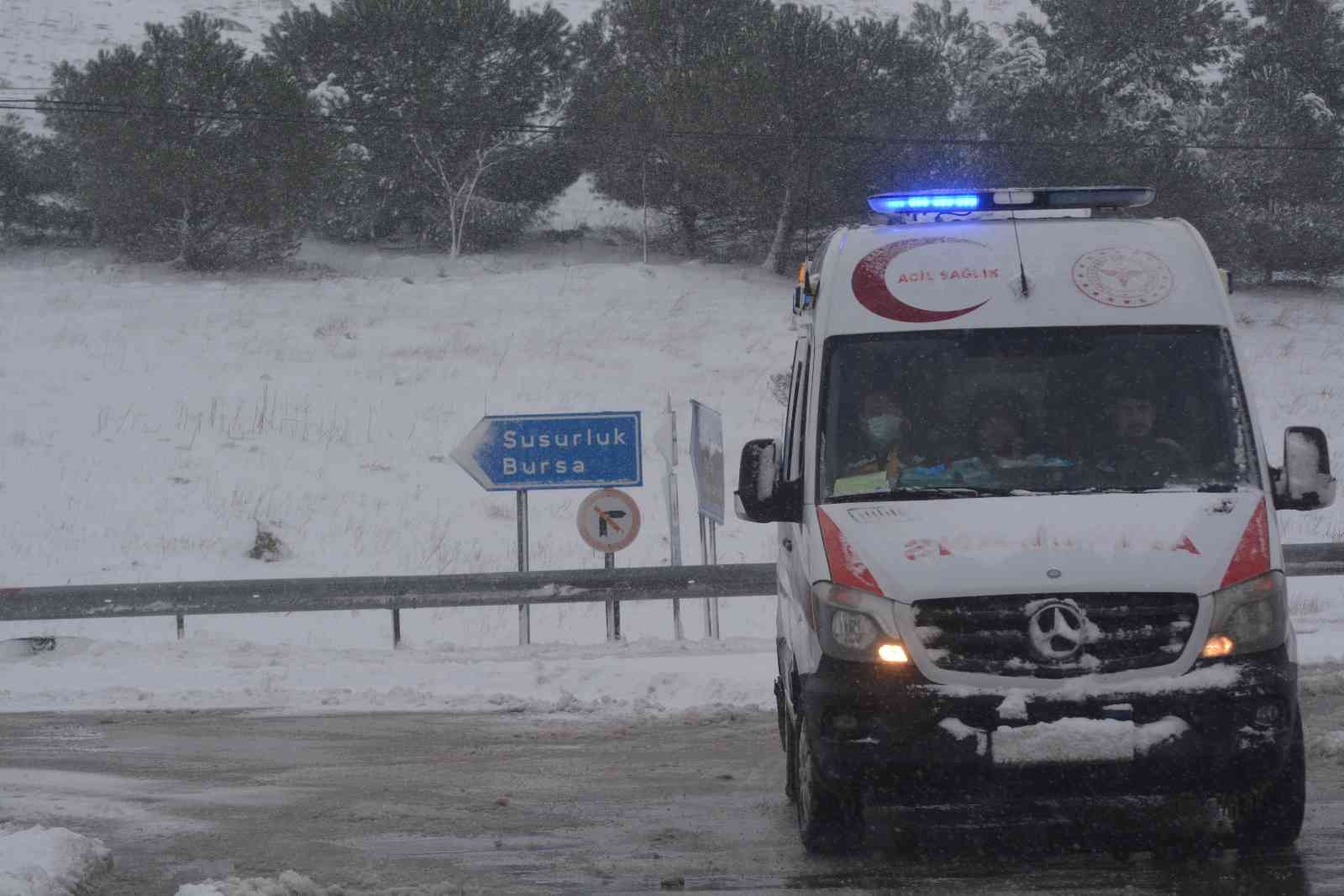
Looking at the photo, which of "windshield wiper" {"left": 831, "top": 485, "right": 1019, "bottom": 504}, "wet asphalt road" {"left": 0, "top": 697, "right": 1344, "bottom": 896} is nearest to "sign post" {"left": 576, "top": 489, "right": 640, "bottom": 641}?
"wet asphalt road" {"left": 0, "top": 697, "right": 1344, "bottom": 896}

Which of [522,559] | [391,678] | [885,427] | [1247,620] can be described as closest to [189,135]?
[522,559]

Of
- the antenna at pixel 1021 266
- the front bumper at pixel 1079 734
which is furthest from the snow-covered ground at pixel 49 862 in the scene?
the antenna at pixel 1021 266

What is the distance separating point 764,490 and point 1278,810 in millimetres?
2274

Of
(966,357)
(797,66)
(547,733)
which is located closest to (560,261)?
(797,66)

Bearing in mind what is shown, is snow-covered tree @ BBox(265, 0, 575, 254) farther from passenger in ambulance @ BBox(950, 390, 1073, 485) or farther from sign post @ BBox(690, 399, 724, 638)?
passenger in ambulance @ BBox(950, 390, 1073, 485)

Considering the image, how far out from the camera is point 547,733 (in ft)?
32.6

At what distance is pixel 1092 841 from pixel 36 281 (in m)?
41.5

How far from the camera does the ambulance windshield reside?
6230mm

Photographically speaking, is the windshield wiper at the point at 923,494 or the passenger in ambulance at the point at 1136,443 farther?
the passenger in ambulance at the point at 1136,443

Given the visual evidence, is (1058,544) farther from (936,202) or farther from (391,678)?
(391,678)

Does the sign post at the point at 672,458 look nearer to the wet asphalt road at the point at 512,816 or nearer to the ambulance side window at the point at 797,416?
the wet asphalt road at the point at 512,816

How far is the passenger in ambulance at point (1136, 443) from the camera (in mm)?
6215

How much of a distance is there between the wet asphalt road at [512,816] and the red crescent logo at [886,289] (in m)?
2.13

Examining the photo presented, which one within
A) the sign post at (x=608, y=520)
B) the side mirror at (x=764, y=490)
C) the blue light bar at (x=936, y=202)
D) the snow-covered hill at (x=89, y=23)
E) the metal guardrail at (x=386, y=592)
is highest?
the snow-covered hill at (x=89, y=23)
